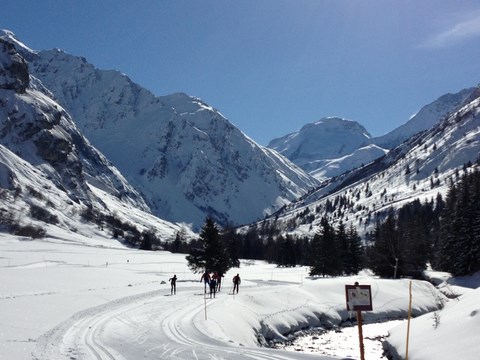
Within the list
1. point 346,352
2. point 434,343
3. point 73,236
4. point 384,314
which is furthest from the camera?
point 73,236

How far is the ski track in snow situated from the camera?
55.7 feet

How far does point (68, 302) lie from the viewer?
3170cm

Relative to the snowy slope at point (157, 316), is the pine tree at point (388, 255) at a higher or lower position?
higher

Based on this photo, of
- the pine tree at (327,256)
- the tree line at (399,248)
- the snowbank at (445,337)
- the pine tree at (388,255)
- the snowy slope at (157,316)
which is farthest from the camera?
the pine tree at (327,256)

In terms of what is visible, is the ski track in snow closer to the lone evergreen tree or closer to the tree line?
the lone evergreen tree

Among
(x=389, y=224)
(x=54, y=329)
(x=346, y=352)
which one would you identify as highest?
(x=389, y=224)

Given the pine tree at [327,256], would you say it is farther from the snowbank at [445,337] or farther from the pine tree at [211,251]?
the snowbank at [445,337]

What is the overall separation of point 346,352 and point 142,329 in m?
12.1

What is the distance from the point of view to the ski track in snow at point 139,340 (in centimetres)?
1698

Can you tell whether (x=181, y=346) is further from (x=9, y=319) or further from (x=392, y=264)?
(x=392, y=264)

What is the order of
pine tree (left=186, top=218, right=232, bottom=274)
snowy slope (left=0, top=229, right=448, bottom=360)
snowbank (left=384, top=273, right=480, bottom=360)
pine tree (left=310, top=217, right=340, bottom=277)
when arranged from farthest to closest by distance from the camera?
pine tree (left=310, top=217, right=340, bottom=277) → pine tree (left=186, top=218, right=232, bottom=274) → snowy slope (left=0, top=229, right=448, bottom=360) → snowbank (left=384, top=273, right=480, bottom=360)

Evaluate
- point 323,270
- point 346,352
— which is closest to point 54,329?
point 346,352

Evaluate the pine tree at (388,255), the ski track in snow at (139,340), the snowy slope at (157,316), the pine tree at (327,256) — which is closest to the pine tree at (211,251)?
the snowy slope at (157,316)

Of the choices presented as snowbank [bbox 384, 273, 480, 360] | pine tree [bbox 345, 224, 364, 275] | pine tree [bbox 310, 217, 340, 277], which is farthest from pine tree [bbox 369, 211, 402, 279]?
snowbank [bbox 384, 273, 480, 360]
